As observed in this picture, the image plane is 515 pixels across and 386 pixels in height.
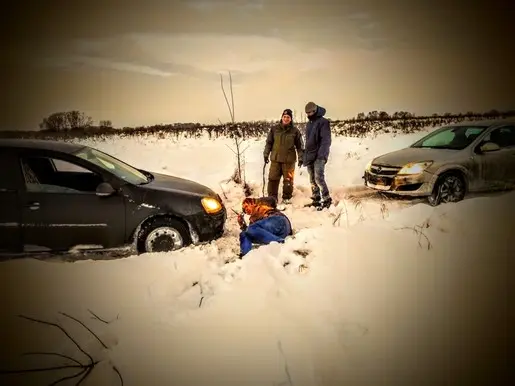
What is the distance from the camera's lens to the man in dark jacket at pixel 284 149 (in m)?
6.05

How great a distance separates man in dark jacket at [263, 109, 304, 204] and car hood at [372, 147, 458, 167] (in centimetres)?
153

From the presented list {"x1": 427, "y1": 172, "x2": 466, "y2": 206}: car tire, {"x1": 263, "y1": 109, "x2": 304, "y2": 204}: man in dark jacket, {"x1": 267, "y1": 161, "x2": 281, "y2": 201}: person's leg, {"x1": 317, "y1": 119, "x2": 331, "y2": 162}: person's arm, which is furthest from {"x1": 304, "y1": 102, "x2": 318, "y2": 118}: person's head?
{"x1": 427, "y1": 172, "x2": 466, "y2": 206}: car tire

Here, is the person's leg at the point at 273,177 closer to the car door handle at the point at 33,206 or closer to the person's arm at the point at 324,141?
the person's arm at the point at 324,141

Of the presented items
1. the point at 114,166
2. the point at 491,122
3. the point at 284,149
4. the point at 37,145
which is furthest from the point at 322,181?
the point at 37,145

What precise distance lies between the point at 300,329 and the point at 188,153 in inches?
307

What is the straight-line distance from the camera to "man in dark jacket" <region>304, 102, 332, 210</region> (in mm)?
5727

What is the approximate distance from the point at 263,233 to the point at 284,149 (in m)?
2.63

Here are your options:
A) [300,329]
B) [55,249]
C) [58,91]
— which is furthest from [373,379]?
[58,91]

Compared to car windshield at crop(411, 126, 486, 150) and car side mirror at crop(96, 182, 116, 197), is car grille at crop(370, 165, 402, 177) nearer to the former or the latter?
car windshield at crop(411, 126, 486, 150)

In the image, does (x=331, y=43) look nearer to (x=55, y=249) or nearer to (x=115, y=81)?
(x=115, y=81)

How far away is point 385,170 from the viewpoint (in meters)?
6.10

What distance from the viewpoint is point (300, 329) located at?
2389 millimetres

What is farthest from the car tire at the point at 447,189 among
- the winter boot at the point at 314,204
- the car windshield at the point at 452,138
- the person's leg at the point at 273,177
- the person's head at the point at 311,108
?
the person's leg at the point at 273,177

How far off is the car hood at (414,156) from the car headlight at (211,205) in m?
3.34
